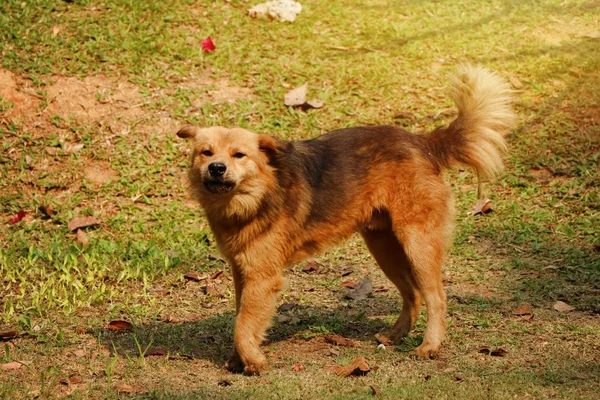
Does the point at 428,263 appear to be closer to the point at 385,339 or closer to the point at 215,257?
the point at 385,339

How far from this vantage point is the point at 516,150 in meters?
10.1

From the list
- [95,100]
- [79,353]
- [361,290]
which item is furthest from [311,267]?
[95,100]

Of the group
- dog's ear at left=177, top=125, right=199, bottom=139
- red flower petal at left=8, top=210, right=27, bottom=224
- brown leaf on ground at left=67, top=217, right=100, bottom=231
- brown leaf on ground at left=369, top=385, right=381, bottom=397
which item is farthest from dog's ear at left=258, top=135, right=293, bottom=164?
red flower petal at left=8, top=210, right=27, bottom=224

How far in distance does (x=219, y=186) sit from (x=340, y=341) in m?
1.63

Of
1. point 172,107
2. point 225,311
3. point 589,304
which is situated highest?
point 172,107

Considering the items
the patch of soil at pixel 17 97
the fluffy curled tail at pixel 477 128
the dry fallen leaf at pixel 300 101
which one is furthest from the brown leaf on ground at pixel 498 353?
the patch of soil at pixel 17 97

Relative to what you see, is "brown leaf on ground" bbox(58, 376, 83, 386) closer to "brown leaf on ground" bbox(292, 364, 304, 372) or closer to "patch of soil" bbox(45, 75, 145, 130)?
"brown leaf on ground" bbox(292, 364, 304, 372)

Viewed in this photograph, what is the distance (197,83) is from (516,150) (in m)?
4.34

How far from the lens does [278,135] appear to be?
10406 mm

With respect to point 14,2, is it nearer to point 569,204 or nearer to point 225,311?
point 225,311

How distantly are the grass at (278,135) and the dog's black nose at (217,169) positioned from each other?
1.39 meters

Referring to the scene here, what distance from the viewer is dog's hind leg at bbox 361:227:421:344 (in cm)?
664

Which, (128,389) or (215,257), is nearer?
(128,389)

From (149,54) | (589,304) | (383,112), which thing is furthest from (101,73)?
(589,304)
